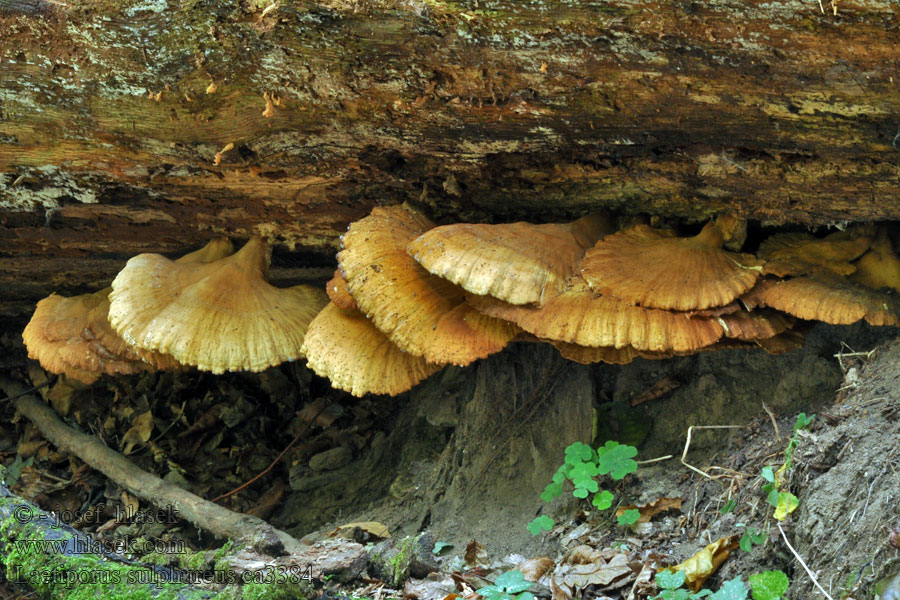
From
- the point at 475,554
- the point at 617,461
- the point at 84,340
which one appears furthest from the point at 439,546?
the point at 84,340

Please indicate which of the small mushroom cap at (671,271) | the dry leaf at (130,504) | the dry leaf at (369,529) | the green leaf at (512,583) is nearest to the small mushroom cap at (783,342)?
the small mushroom cap at (671,271)

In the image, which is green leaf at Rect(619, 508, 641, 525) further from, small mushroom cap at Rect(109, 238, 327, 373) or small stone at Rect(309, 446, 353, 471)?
small stone at Rect(309, 446, 353, 471)

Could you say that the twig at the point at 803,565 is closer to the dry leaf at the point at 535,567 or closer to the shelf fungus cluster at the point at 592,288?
the shelf fungus cluster at the point at 592,288

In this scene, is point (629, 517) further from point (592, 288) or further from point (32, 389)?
point (32, 389)

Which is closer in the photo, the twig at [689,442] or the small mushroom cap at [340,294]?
the twig at [689,442]

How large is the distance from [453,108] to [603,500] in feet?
6.72

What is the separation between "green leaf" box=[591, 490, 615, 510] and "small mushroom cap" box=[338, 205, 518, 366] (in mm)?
914

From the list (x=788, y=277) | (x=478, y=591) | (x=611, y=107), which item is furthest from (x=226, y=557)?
(x=788, y=277)

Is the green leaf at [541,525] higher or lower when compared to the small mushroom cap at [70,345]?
lower

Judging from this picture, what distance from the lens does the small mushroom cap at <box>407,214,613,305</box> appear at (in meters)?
3.28

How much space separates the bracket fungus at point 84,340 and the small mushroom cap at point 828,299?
3.14 m

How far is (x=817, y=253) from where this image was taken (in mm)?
3477

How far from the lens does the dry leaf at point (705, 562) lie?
277 cm

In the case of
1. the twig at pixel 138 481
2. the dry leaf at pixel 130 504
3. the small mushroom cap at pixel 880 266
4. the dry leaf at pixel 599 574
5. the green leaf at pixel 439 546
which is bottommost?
the dry leaf at pixel 130 504
